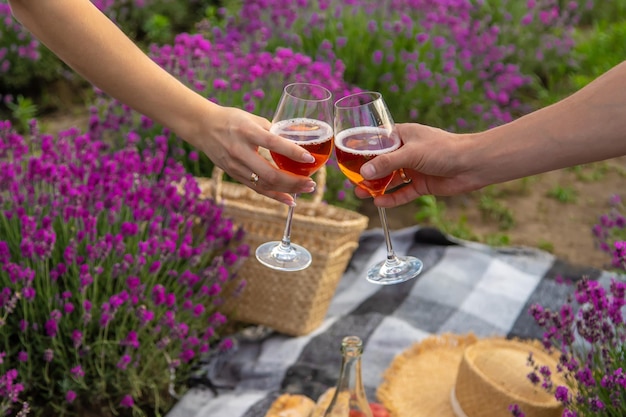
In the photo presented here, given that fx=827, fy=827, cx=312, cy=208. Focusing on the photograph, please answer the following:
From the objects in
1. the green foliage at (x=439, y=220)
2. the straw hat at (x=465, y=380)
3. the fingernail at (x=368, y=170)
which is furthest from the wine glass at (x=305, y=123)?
the green foliage at (x=439, y=220)

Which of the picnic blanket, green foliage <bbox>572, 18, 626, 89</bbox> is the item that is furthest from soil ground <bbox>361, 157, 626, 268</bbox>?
green foliage <bbox>572, 18, 626, 89</bbox>

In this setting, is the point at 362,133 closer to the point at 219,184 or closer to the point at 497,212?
the point at 219,184

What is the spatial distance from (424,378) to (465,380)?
0.97 ft

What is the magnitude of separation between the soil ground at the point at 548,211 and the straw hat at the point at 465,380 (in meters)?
1.37

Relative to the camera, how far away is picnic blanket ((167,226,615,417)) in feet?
9.81

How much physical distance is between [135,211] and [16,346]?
0.57 m

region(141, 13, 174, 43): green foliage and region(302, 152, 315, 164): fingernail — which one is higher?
region(302, 152, 315, 164): fingernail

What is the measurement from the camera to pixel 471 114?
4816 millimetres

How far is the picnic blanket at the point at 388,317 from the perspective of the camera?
299 cm

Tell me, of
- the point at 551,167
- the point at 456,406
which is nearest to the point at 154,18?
the point at 456,406

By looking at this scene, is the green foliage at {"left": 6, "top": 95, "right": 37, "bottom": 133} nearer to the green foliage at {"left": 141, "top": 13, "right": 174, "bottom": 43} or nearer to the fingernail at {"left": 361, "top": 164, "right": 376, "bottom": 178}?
the green foliage at {"left": 141, "top": 13, "right": 174, "bottom": 43}

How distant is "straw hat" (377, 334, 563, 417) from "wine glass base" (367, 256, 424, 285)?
0.57 m

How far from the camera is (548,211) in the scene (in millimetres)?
4656

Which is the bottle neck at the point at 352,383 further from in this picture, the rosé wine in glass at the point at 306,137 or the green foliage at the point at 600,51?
the green foliage at the point at 600,51
